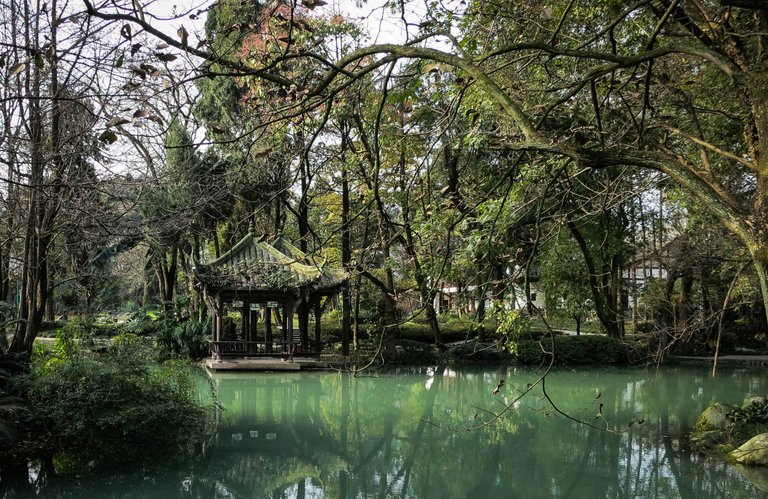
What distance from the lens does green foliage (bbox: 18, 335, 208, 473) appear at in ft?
21.2

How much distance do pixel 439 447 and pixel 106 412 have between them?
4.15 metres

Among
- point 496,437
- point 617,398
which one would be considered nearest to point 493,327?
point 617,398

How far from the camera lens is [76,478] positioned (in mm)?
6434

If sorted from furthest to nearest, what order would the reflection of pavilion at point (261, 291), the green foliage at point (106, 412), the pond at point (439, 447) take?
the reflection of pavilion at point (261, 291) < the pond at point (439, 447) < the green foliage at point (106, 412)

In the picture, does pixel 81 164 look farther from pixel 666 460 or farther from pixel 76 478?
pixel 666 460

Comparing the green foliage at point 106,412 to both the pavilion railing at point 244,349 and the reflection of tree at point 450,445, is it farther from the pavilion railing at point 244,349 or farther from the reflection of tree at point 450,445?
the pavilion railing at point 244,349

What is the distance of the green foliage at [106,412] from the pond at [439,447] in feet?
1.32

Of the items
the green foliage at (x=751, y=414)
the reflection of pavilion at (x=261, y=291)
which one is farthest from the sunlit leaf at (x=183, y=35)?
the reflection of pavilion at (x=261, y=291)

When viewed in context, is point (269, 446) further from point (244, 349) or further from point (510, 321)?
point (244, 349)

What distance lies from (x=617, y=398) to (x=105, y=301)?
19.7 metres

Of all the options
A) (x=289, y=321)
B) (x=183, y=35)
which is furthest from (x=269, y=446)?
(x=289, y=321)

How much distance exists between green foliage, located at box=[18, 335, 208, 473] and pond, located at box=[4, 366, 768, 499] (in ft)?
1.32

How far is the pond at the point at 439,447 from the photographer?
6.70m

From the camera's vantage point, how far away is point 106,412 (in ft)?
21.2
